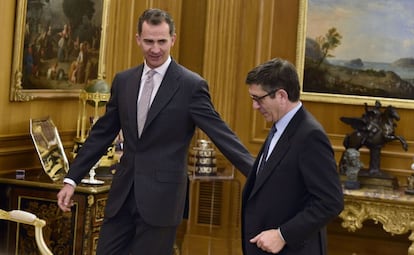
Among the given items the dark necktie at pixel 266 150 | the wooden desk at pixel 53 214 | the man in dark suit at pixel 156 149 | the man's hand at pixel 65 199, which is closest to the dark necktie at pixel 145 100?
the man in dark suit at pixel 156 149

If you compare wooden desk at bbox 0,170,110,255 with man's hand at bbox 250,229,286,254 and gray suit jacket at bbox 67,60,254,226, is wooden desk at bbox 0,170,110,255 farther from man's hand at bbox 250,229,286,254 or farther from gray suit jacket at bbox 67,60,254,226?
man's hand at bbox 250,229,286,254

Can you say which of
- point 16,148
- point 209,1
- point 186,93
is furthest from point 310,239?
point 209,1

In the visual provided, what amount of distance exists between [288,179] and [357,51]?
4.12 meters

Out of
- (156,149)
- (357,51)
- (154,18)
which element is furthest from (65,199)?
(357,51)

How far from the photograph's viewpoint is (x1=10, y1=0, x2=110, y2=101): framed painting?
5449 millimetres

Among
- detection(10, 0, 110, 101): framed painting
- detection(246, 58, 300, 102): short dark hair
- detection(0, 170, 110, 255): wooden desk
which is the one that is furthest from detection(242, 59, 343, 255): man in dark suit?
detection(10, 0, 110, 101): framed painting

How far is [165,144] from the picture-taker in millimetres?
4039

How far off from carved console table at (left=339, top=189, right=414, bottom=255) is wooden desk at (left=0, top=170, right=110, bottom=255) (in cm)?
200

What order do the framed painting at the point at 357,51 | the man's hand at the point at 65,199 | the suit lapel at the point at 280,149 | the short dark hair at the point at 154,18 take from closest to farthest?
the suit lapel at the point at 280,149 → the short dark hair at the point at 154,18 → the man's hand at the point at 65,199 → the framed painting at the point at 357,51

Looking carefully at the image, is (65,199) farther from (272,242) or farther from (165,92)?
(272,242)

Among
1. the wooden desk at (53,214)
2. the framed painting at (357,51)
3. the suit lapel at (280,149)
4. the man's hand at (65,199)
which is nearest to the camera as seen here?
the suit lapel at (280,149)

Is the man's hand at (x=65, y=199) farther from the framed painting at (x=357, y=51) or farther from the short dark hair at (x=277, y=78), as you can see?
the framed painting at (x=357, y=51)

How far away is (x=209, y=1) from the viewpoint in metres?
7.26

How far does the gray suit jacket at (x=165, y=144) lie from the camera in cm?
402
